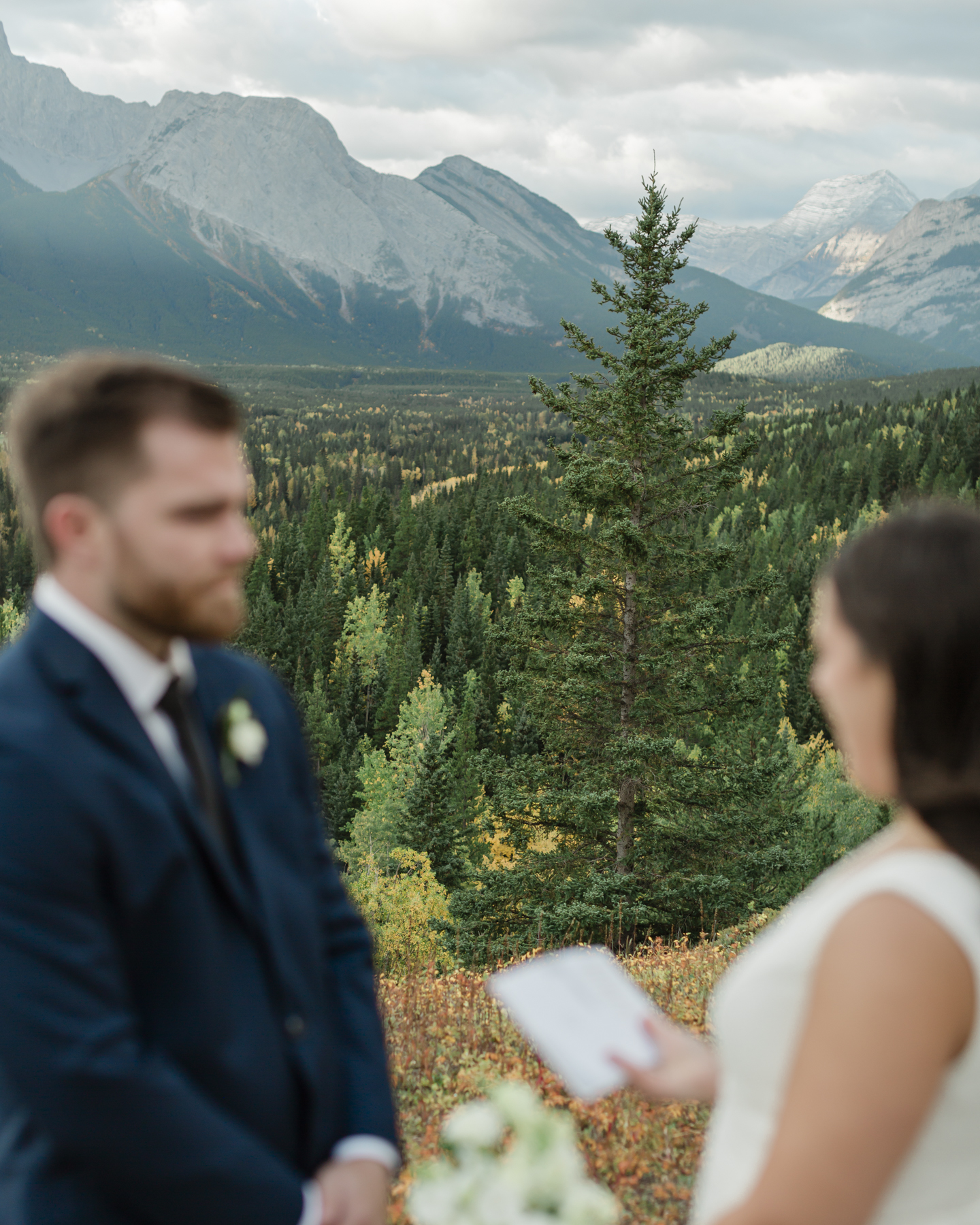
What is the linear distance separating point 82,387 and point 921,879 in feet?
6.90

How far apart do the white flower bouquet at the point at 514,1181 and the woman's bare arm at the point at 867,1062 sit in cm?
37

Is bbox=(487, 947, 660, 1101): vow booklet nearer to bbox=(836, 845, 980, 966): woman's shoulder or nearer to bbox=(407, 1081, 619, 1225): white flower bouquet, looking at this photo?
bbox=(407, 1081, 619, 1225): white flower bouquet

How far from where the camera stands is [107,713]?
1923 mm

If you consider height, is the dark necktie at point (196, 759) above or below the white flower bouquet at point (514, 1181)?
above

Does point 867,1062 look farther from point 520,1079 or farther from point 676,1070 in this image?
point 520,1079

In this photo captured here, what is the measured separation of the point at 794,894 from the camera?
24.2 meters

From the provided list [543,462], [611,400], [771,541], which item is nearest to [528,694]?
[611,400]

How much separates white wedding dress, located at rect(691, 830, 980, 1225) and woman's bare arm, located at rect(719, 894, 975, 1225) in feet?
0.13

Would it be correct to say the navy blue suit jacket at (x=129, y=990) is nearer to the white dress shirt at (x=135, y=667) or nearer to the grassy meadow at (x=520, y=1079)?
the white dress shirt at (x=135, y=667)

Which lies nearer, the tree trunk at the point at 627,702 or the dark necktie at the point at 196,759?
the dark necktie at the point at 196,759

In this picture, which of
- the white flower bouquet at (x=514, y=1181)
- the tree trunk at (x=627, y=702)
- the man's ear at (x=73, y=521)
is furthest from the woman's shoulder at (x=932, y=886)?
the tree trunk at (x=627, y=702)

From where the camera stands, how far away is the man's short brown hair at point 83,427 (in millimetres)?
1950

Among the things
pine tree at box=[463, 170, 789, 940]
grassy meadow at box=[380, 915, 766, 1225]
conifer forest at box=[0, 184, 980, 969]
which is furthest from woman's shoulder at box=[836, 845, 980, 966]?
pine tree at box=[463, 170, 789, 940]

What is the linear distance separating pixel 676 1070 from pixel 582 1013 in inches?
11.2
